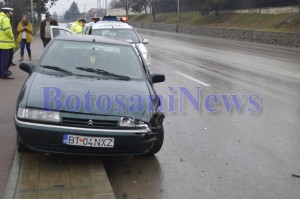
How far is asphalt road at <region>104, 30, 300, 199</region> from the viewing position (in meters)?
4.55

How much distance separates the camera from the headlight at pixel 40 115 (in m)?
4.50

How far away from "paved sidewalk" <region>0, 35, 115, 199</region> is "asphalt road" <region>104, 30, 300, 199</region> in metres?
0.28

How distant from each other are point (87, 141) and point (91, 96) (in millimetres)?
571

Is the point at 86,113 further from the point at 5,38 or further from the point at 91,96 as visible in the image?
the point at 5,38

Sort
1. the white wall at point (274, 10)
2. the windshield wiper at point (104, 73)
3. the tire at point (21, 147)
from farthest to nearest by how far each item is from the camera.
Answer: the white wall at point (274, 10)
the windshield wiper at point (104, 73)
the tire at point (21, 147)

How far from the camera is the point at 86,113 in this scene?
4.56m

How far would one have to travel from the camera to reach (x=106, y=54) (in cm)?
613

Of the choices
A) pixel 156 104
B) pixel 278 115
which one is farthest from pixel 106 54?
pixel 278 115

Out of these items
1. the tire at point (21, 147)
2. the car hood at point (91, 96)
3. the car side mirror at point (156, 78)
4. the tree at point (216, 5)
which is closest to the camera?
the car hood at point (91, 96)

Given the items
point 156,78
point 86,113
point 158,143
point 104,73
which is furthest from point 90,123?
point 156,78

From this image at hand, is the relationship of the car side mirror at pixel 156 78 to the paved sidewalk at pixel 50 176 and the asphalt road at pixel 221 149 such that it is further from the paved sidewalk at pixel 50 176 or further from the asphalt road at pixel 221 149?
the paved sidewalk at pixel 50 176

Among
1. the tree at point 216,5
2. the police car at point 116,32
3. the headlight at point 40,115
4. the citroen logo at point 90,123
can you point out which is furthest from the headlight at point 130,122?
the tree at point 216,5

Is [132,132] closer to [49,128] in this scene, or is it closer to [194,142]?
[49,128]

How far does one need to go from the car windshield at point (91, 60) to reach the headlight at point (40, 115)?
107 centimetres
